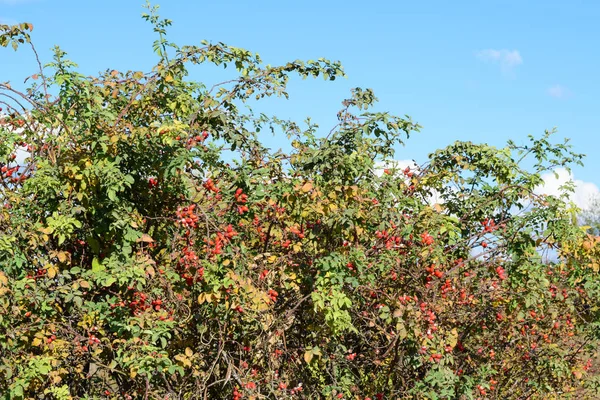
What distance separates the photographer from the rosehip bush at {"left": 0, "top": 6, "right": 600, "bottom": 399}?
5.34 m

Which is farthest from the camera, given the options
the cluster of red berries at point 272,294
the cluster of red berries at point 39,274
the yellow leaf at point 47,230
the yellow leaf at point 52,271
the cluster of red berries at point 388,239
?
the cluster of red berries at point 388,239

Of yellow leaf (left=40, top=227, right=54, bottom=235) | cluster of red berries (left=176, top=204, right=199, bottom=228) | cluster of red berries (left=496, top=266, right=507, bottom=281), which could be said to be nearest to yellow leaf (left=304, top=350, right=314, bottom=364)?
cluster of red berries (left=176, top=204, right=199, bottom=228)

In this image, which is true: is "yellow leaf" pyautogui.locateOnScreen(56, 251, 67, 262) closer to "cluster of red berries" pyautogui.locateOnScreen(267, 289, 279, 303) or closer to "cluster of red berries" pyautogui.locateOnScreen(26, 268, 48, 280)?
"cluster of red berries" pyautogui.locateOnScreen(26, 268, 48, 280)

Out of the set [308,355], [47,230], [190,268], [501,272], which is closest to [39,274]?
[47,230]

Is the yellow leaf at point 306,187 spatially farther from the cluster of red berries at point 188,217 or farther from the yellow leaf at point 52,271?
the yellow leaf at point 52,271

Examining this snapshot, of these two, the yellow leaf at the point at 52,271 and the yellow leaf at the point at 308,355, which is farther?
the yellow leaf at the point at 308,355

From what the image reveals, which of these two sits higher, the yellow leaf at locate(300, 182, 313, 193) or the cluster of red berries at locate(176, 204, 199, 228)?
the yellow leaf at locate(300, 182, 313, 193)

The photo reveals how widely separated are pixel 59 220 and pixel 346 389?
289 centimetres

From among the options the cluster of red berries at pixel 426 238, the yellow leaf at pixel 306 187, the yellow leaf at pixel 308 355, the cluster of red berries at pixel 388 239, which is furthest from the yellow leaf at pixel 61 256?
the cluster of red berries at pixel 426 238

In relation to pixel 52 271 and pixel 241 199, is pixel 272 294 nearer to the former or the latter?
pixel 241 199

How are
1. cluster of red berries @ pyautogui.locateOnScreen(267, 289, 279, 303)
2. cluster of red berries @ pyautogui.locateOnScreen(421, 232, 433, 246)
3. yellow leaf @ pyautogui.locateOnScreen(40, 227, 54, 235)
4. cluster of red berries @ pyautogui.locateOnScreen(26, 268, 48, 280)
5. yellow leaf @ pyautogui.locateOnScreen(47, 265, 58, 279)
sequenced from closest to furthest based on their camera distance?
1. yellow leaf @ pyautogui.locateOnScreen(40, 227, 54, 235)
2. yellow leaf @ pyautogui.locateOnScreen(47, 265, 58, 279)
3. cluster of red berries @ pyautogui.locateOnScreen(26, 268, 48, 280)
4. cluster of red berries @ pyautogui.locateOnScreen(267, 289, 279, 303)
5. cluster of red berries @ pyautogui.locateOnScreen(421, 232, 433, 246)

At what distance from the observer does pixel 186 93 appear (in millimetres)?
6137

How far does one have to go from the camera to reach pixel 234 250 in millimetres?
5551

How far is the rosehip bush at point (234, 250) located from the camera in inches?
210
